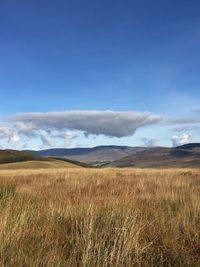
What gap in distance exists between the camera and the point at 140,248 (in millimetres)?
5109

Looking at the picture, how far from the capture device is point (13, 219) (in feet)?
19.8

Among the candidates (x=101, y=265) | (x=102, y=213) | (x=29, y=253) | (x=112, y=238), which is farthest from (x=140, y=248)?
(x=102, y=213)

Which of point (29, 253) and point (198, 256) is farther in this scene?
point (198, 256)

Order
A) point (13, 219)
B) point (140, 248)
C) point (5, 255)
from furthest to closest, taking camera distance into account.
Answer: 1. point (13, 219)
2. point (140, 248)
3. point (5, 255)

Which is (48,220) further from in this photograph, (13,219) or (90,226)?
→ (90,226)

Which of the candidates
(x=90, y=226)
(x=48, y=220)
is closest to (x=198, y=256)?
(x=90, y=226)

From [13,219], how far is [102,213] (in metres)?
1.44

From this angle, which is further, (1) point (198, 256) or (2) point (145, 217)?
(2) point (145, 217)

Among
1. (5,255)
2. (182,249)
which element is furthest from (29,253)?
(182,249)

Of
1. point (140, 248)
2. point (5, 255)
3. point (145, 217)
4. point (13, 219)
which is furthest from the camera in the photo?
point (145, 217)

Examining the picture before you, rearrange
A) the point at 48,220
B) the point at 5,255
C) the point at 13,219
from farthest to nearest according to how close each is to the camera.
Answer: the point at 48,220 < the point at 13,219 < the point at 5,255

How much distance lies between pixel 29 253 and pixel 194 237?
2.34m

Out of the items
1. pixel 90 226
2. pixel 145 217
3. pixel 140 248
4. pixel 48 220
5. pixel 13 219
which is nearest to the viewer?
pixel 140 248

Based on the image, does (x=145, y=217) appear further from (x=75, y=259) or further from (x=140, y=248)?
(x=75, y=259)
